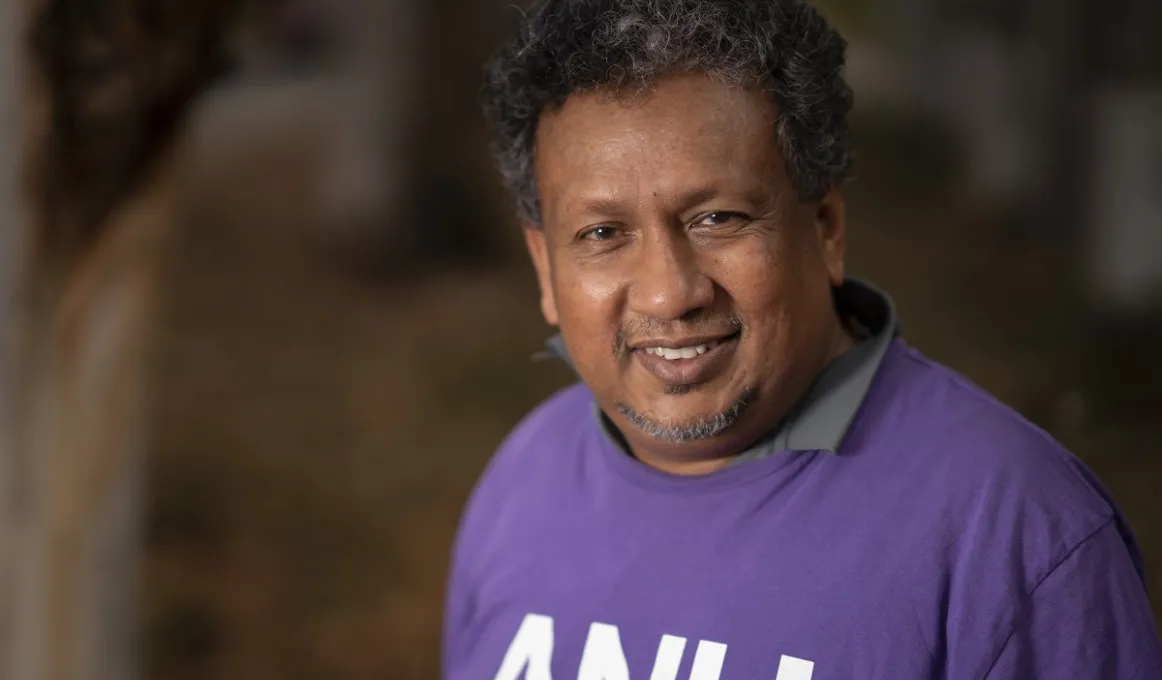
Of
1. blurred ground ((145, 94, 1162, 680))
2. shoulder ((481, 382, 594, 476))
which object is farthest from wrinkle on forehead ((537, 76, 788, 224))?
blurred ground ((145, 94, 1162, 680))

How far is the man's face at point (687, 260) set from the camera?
1292mm

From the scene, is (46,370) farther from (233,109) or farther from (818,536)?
(233,109)

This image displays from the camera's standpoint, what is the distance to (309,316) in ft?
20.0

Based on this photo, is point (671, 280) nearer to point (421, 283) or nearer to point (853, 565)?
point (853, 565)

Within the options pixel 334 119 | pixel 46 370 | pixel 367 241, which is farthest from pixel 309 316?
pixel 46 370

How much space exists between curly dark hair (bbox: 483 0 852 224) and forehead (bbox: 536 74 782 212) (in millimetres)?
15

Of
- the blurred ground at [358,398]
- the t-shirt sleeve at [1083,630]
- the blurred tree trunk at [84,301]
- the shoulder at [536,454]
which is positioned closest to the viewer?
the t-shirt sleeve at [1083,630]

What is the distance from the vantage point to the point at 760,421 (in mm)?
1391

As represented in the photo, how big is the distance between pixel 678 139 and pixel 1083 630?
64 centimetres

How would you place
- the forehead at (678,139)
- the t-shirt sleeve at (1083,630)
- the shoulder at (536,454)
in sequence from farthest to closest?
the shoulder at (536,454) < the forehead at (678,139) < the t-shirt sleeve at (1083,630)

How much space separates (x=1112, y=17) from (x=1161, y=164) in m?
0.34

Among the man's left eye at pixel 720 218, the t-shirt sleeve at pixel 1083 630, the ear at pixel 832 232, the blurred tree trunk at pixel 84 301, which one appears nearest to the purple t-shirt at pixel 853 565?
the t-shirt sleeve at pixel 1083 630

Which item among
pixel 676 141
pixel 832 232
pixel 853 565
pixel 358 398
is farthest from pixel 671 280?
pixel 358 398

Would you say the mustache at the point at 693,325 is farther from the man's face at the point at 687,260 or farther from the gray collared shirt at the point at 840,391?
the gray collared shirt at the point at 840,391
